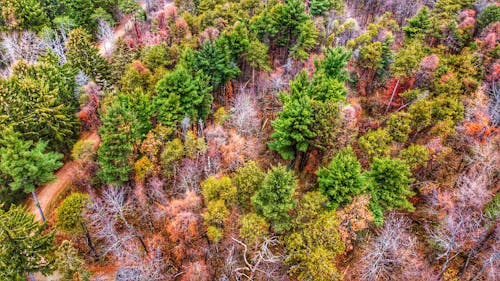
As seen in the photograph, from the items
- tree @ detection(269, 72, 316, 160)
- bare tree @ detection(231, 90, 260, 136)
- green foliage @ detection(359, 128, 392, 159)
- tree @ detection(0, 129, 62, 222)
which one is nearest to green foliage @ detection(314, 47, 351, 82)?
tree @ detection(269, 72, 316, 160)

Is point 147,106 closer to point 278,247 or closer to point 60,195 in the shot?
point 60,195

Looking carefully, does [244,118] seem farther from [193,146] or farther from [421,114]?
[421,114]

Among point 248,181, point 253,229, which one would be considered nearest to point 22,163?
point 248,181

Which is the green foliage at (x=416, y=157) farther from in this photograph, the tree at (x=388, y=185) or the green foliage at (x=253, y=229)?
the green foliage at (x=253, y=229)

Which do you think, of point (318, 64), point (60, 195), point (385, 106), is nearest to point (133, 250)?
point (60, 195)

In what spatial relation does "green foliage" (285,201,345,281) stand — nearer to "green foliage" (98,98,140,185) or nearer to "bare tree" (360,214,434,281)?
"bare tree" (360,214,434,281)
